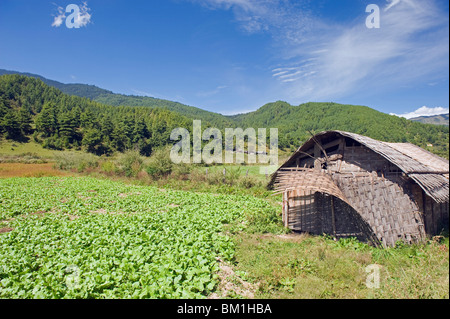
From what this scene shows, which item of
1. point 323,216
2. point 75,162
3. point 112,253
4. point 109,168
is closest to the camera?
point 112,253

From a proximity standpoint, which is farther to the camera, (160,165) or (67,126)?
(67,126)

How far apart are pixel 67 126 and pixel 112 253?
65.4 metres

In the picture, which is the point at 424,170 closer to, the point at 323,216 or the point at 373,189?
the point at 373,189

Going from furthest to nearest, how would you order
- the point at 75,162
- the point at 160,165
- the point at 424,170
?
the point at 75,162
the point at 160,165
the point at 424,170

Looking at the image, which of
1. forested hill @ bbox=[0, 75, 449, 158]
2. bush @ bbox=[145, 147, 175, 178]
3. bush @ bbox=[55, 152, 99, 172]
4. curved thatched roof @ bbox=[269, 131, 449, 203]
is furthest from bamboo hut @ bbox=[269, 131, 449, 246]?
forested hill @ bbox=[0, 75, 449, 158]

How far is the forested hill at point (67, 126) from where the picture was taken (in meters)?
51.5

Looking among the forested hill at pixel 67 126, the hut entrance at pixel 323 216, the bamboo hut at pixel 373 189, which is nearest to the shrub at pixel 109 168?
the hut entrance at pixel 323 216

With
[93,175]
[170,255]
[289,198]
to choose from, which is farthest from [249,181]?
[93,175]

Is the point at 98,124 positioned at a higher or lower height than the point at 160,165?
higher

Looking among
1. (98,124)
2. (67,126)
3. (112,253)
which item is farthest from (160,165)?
(98,124)

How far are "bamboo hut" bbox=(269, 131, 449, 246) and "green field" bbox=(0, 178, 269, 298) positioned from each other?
3066mm

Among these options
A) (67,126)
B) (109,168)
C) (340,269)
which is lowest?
(340,269)

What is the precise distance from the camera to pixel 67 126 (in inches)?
2271
